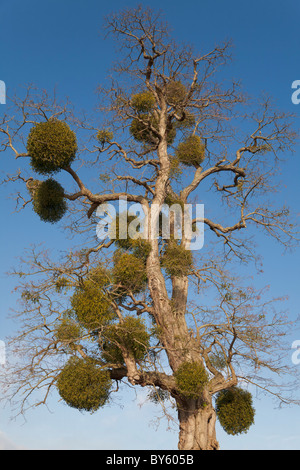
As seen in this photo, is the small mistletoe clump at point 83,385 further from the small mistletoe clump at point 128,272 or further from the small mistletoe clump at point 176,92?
the small mistletoe clump at point 176,92

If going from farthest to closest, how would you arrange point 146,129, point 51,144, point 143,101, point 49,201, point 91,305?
point 146,129 < point 143,101 < point 49,201 < point 51,144 < point 91,305

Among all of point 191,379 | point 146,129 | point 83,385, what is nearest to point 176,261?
point 191,379

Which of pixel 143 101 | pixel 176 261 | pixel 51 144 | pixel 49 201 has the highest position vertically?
pixel 143 101

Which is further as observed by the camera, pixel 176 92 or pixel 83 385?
pixel 176 92

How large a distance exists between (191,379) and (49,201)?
17.4 ft

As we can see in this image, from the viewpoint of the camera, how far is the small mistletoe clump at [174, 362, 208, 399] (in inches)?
379

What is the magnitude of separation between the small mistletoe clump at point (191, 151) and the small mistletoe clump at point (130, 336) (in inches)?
213

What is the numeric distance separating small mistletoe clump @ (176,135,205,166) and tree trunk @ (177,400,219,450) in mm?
6701

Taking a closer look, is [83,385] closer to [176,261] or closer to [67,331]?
[67,331]

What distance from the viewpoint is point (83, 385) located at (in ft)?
31.6

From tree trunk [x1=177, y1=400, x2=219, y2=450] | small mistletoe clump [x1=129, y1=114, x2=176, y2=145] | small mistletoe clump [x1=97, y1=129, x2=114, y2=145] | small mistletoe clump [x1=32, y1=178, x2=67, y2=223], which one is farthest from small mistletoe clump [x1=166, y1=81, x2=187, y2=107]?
tree trunk [x1=177, y1=400, x2=219, y2=450]

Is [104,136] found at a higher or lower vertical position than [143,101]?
lower
